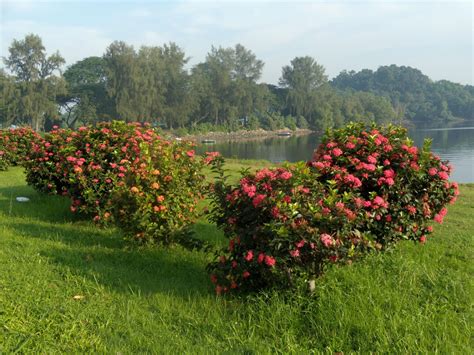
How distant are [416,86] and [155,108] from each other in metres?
109

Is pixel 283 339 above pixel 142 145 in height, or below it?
below

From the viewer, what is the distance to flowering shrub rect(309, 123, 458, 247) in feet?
11.9

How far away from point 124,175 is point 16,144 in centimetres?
1028

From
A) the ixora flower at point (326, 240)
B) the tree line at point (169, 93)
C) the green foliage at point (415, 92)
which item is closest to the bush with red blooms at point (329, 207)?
the ixora flower at point (326, 240)

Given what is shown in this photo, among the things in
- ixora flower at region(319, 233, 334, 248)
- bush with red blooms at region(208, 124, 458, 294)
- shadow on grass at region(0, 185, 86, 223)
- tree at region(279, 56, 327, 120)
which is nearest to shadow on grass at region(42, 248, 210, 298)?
bush with red blooms at region(208, 124, 458, 294)

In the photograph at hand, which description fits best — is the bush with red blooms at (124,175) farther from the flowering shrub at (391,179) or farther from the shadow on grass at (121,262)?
the flowering shrub at (391,179)

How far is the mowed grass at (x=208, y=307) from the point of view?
2.58 meters

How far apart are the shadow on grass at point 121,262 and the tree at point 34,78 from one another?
43260 millimetres

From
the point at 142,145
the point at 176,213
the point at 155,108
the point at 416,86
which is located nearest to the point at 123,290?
the point at 176,213

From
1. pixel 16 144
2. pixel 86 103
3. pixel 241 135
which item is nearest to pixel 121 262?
pixel 16 144

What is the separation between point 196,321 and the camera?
9.58 ft

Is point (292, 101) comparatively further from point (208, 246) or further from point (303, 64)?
point (208, 246)

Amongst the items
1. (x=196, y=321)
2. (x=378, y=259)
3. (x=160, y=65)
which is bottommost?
(x=196, y=321)

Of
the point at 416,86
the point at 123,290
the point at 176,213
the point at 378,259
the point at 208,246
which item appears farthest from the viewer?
the point at 416,86
